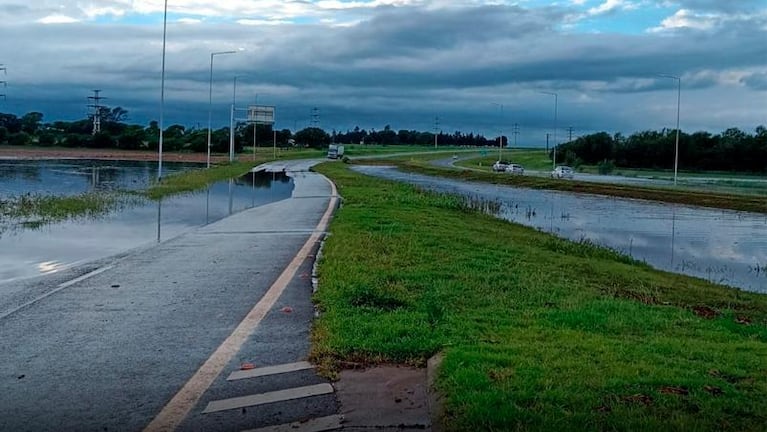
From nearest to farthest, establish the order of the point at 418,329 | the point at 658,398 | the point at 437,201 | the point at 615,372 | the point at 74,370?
the point at 658,398, the point at 615,372, the point at 74,370, the point at 418,329, the point at 437,201

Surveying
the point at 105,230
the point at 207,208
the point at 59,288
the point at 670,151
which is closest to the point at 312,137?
the point at 670,151

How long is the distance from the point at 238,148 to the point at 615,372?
5381 inches

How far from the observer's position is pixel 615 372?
6.77 meters

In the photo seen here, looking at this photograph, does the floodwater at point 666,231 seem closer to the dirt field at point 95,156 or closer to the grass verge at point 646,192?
the grass verge at point 646,192

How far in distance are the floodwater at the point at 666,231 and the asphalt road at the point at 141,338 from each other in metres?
10.9

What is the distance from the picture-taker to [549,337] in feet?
26.6

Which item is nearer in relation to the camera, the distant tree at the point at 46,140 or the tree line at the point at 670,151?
the tree line at the point at 670,151

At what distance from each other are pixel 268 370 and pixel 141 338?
6.05 ft

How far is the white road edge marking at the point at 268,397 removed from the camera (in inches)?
248

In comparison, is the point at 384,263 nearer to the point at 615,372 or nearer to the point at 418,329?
the point at 418,329

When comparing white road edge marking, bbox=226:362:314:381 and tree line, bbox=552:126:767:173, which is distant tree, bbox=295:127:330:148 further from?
white road edge marking, bbox=226:362:314:381

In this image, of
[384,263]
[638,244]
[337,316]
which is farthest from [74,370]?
[638,244]

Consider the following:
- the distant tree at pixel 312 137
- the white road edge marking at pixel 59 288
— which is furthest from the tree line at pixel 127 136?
the white road edge marking at pixel 59 288

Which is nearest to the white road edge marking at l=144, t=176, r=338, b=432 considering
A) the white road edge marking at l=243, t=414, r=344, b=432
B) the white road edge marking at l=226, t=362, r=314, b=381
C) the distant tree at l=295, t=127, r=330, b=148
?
the white road edge marking at l=226, t=362, r=314, b=381
